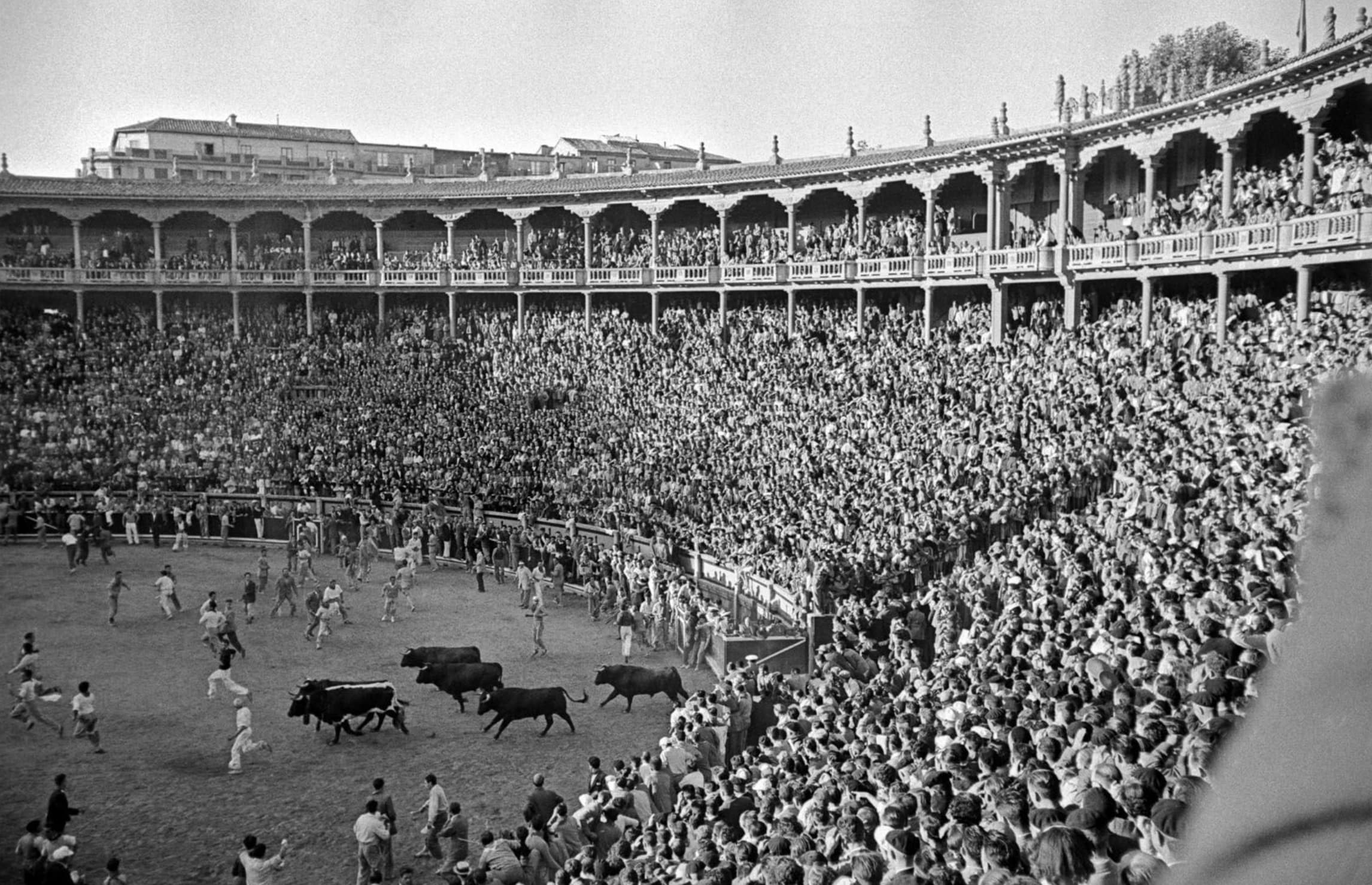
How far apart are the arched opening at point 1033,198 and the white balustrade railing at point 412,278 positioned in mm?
25248

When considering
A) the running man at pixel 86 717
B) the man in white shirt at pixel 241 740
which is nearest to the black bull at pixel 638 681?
the man in white shirt at pixel 241 740

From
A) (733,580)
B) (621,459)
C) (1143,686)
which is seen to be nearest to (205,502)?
(621,459)

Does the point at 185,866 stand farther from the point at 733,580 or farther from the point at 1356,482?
the point at 1356,482

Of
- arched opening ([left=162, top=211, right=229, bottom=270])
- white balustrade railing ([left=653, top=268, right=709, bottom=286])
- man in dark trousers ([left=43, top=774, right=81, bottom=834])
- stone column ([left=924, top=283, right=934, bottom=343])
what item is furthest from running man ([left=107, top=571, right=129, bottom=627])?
arched opening ([left=162, top=211, right=229, bottom=270])

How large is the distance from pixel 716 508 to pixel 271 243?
34.4m

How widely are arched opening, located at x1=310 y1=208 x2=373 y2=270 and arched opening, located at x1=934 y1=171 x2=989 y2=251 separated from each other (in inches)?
1036

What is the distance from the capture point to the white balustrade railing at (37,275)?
49.9 metres

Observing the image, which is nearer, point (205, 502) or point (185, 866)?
point (185, 866)

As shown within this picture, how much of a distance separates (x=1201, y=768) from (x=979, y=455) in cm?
A: 1754

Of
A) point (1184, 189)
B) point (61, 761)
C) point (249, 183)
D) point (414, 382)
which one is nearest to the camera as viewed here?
point (61, 761)

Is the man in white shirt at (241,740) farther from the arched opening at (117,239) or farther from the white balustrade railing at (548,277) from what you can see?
the arched opening at (117,239)

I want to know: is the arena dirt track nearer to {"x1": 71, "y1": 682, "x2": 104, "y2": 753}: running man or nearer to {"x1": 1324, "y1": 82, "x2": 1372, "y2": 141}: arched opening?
{"x1": 71, "y1": 682, "x2": 104, "y2": 753}: running man

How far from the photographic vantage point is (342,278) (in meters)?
52.3

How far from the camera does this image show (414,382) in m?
45.2
